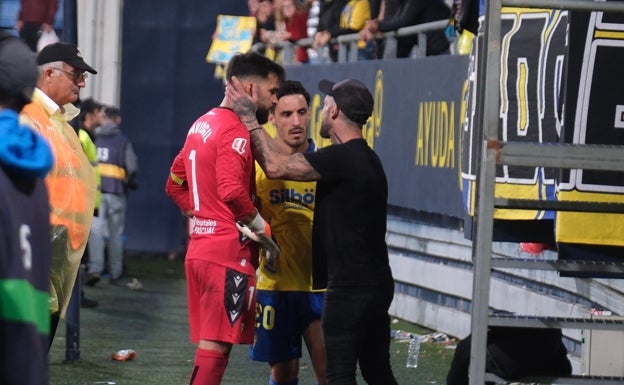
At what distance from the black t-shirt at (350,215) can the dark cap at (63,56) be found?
1.82 m

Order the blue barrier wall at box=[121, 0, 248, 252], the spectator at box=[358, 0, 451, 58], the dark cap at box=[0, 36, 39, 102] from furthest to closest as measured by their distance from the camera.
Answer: the blue barrier wall at box=[121, 0, 248, 252], the spectator at box=[358, 0, 451, 58], the dark cap at box=[0, 36, 39, 102]

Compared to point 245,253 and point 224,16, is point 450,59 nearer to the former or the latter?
point 245,253

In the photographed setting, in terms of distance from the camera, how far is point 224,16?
22.5 meters

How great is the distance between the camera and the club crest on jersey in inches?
283

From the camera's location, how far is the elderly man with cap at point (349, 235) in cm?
682

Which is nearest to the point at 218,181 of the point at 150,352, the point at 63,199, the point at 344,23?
the point at 63,199

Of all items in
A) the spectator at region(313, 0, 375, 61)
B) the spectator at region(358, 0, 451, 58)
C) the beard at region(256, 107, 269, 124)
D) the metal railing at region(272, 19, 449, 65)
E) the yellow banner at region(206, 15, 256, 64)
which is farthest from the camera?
the yellow banner at region(206, 15, 256, 64)

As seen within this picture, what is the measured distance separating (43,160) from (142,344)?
8.72m

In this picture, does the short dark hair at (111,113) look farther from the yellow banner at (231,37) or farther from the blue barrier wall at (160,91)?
the blue barrier wall at (160,91)

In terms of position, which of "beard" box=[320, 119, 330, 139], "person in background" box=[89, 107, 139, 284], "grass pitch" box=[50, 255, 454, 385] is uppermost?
"beard" box=[320, 119, 330, 139]

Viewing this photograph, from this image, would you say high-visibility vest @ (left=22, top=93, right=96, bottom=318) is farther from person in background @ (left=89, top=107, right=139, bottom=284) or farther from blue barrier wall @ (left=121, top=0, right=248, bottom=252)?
blue barrier wall @ (left=121, top=0, right=248, bottom=252)

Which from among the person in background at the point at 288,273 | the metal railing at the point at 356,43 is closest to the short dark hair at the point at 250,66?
the person in background at the point at 288,273

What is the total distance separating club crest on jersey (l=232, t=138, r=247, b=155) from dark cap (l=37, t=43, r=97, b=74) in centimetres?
129

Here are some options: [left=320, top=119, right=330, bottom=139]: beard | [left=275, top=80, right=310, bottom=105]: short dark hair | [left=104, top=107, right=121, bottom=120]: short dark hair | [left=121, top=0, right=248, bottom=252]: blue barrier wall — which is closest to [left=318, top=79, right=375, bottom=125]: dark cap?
[left=320, top=119, right=330, bottom=139]: beard
